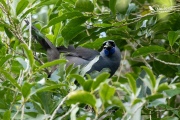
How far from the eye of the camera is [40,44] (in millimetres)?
3338

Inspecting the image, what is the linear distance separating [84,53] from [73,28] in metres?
0.82

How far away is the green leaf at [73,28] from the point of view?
284 centimetres

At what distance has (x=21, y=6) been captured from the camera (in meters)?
2.70

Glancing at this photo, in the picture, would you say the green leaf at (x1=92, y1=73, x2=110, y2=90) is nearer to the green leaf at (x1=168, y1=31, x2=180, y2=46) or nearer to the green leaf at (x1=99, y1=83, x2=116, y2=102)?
the green leaf at (x1=99, y1=83, x2=116, y2=102)

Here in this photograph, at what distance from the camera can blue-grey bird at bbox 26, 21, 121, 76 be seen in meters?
3.29

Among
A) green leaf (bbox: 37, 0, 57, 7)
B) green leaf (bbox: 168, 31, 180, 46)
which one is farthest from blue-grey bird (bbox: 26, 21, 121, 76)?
green leaf (bbox: 168, 31, 180, 46)

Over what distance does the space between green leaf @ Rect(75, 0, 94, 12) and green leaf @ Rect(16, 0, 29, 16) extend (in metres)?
0.29

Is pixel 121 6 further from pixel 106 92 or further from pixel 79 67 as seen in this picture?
pixel 106 92

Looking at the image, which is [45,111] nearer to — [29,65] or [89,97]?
[29,65]

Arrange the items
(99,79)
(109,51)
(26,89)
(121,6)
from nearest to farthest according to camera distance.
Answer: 1. (99,79)
2. (26,89)
3. (121,6)
4. (109,51)

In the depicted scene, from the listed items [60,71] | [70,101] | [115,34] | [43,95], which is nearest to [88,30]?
[115,34]

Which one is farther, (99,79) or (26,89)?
(26,89)

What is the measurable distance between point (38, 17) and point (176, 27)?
1715 mm


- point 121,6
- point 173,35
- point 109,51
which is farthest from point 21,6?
point 109,51
